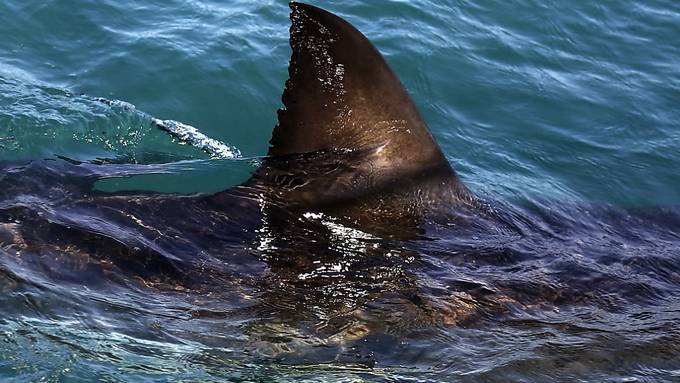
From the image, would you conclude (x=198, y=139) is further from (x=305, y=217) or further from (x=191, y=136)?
(x=305, y=217)

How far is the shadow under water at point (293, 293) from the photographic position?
15.3 ft

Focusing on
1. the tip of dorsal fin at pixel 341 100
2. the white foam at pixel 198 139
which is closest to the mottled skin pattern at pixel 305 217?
the tip of dorsal fin at pixel 341 100

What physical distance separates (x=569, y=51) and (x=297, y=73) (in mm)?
5573

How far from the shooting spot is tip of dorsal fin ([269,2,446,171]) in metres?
5.06

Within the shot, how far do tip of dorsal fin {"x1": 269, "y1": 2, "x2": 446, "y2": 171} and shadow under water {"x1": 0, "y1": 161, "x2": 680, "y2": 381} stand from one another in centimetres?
41

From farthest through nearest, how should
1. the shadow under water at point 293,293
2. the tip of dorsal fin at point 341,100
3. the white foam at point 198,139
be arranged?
the white foam at point 198,139 → the tip of dorsal fin at point 341,100 → the shadow under water at point 293,293

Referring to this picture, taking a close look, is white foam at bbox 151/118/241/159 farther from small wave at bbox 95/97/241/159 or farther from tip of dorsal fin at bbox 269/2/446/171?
tip of dorsal fin at bbox 269/2/446/171

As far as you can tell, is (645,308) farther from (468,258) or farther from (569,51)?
(569,51)

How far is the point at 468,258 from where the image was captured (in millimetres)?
5328

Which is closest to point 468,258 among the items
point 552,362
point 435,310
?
point 435,310

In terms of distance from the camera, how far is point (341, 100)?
5.18 m

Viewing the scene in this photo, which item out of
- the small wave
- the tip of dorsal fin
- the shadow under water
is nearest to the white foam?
the small wave

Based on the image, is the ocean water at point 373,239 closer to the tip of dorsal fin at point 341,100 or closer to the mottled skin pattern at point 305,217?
the mottled skin pattern at point 305,217

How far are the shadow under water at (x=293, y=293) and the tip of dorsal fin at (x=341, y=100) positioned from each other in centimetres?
41
